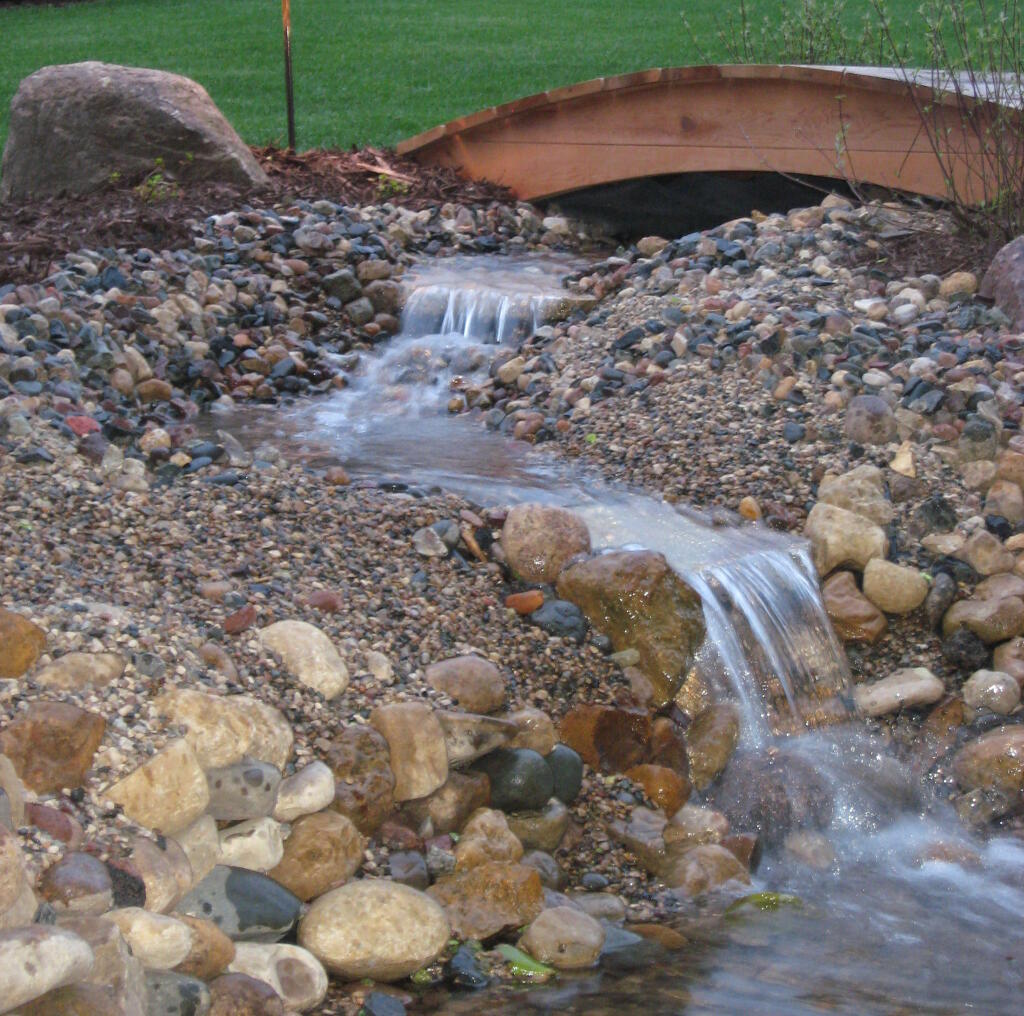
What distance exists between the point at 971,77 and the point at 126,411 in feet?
12.5

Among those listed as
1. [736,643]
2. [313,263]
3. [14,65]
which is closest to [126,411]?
[313,263]

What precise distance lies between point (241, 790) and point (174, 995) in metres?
0.49

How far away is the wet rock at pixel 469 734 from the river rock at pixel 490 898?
0.32 m

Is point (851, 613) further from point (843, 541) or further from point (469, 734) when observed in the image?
point (469, 734)

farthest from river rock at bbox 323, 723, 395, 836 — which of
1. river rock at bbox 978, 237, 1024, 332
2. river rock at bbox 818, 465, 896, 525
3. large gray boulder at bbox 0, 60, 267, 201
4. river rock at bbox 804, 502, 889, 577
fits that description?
large gray boulder at bbox 0, 60, 267, 201

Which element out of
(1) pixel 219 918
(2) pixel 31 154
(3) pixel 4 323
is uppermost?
(2) pixel 31 154

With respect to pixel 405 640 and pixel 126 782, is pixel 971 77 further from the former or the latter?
pixel 126 782

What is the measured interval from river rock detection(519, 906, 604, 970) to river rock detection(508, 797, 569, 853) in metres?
0.33

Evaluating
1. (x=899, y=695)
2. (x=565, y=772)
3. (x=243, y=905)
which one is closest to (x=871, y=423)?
(x=899, y=695)

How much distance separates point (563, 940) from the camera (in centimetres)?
286

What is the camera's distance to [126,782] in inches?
106

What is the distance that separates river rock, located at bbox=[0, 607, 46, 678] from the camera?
2820 mm

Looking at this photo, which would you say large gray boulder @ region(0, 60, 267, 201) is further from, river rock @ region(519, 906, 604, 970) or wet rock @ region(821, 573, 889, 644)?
river rock @ region(519, 906, 604, 970)

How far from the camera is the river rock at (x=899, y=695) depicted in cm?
404
